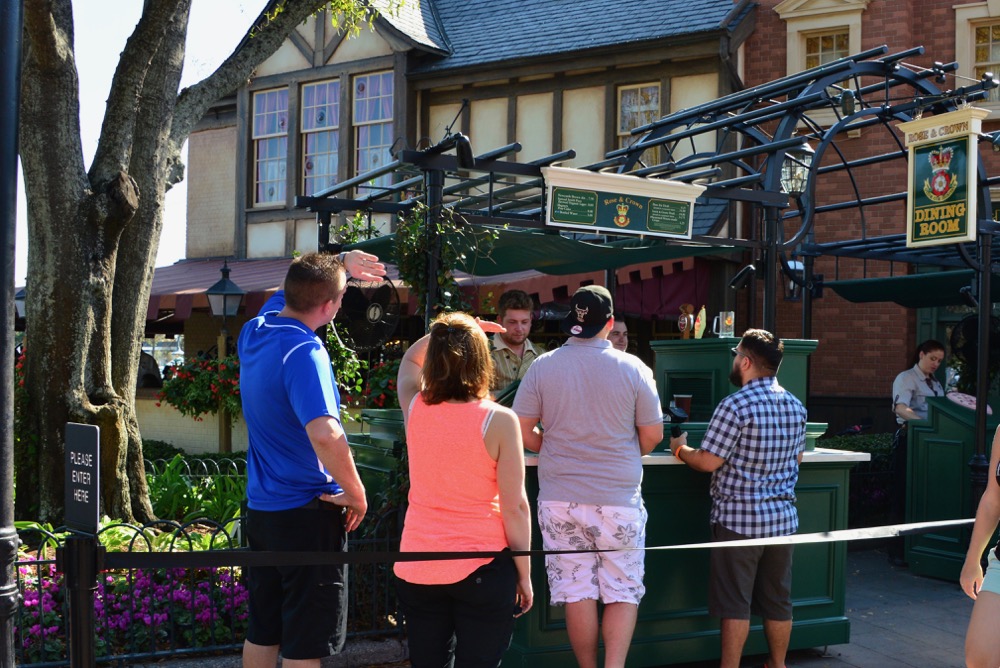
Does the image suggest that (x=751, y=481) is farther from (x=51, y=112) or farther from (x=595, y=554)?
(x=51, y=112)

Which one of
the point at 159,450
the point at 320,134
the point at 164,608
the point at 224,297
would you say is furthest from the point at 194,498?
the point at 320,134

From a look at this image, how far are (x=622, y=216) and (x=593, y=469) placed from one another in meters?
2.74

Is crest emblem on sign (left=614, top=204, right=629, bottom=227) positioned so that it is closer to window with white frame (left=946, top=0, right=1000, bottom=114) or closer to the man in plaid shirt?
the man in plaid shirt

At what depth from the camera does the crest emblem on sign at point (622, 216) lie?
7027mm

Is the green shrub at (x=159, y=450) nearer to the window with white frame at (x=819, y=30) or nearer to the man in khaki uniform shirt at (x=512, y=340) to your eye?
the man in khaki uniform shirt at (x=512, y=340)

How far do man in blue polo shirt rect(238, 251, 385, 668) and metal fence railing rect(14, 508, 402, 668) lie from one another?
5.40 feet

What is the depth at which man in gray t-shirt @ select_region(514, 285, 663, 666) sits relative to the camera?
15.4ft

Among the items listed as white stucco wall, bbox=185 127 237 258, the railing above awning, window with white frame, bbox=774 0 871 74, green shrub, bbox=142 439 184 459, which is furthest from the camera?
white stucco wall, bbox=185 127 237 258

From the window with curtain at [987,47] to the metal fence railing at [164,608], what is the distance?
11.7m

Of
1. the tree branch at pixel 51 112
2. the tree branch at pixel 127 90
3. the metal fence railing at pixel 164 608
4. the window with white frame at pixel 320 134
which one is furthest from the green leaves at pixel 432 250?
the window with white frame at pixel 320 134

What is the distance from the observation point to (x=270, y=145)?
17.4 m

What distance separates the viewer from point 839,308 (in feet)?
48.3

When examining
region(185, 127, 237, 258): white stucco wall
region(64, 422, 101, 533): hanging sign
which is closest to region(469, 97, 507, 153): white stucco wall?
region(185, 127, 237, 258): white stucco wall

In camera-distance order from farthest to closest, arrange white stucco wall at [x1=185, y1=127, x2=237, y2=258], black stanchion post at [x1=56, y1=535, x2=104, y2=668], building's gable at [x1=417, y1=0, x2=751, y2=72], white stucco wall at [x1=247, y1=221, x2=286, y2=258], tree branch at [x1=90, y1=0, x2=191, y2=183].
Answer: white stucco wall at [x1=185, y1=127, x2=237, y2=258]
white stucco wall at [x1=247, y1=221, x2=286, y2=258]
building's gable at [x1=417, y1=0, x2=751, y2=72]
tree branch at [x1=90, y1=0, x2=191, y2=183]
black stanchion post at [x1=56, y1=535, x2=104, y2=668]
